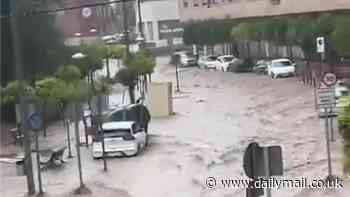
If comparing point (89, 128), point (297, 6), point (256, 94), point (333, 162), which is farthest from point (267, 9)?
point (333, 162)

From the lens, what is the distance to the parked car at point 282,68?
52562 mm

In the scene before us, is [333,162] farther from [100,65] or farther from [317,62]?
[317,62]

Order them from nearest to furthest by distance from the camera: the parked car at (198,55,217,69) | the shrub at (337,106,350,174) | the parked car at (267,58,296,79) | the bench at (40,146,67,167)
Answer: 1. the shrub at (337,106,350,174)
2. the bench at (40,146,67,167)
3. the parked car at (267,58,296,79)
4. the parked car at (198,55,217,69)

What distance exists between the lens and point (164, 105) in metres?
36.0

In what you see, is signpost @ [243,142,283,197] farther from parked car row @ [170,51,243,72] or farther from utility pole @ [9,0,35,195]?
parked car row @ [170,51,243,72]

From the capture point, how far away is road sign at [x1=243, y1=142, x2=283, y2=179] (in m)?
8.34

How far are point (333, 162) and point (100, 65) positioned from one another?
25555 millimetres

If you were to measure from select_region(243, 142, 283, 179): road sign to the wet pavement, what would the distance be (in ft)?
29.4

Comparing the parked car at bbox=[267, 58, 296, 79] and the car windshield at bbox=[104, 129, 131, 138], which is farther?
the parked car at bbox=[267, 58, 296, 79]

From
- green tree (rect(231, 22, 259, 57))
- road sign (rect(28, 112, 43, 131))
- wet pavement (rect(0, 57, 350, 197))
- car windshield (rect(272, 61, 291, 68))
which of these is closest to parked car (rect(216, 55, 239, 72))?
green tree (rect(231, 22, 259, 57))

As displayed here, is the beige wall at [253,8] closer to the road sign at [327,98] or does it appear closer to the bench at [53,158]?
the bench at [53,158]

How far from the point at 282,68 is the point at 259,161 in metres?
44.9

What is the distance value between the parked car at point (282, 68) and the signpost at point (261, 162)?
44.4m

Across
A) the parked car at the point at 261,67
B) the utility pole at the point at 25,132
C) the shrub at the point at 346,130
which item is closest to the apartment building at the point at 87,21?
the parked car at the point at 261,67
